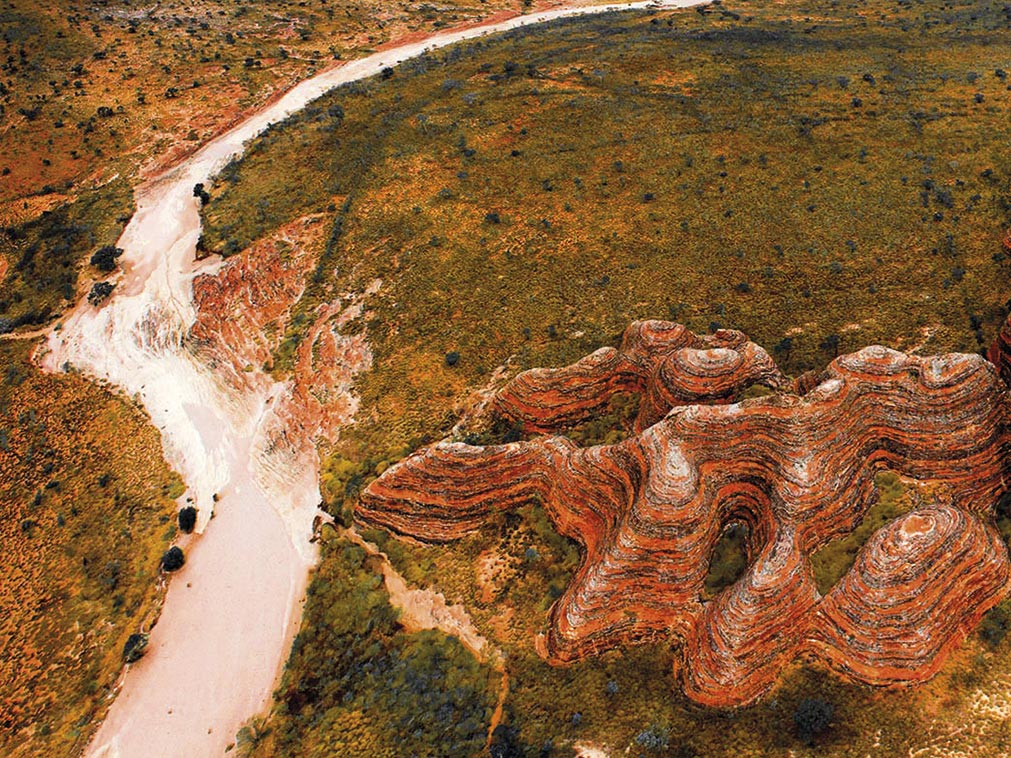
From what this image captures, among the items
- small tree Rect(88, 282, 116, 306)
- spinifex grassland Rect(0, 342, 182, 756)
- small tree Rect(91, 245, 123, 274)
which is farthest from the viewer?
small tree Rect(91, 245, 123, 274)

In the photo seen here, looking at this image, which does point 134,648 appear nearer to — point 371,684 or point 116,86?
point 371,684

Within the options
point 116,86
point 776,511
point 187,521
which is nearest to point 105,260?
point 187,521

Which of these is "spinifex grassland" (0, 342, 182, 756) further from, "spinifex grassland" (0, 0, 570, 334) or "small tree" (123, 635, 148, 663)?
"spinifex grassland" (0, 0, 570, 334)

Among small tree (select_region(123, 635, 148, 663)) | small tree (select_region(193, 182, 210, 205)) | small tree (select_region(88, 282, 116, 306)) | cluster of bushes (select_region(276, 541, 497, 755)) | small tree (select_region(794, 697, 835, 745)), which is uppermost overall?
small tree (select_region(193, 182, 210, 205))

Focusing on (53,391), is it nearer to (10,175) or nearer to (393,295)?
(393,295)

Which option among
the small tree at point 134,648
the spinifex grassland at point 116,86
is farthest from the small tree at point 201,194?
the small tree at point 134,648

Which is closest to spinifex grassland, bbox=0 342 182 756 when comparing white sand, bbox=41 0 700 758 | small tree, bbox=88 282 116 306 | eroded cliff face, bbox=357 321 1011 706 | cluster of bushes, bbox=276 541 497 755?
white sand, bbox=41 0 700 758

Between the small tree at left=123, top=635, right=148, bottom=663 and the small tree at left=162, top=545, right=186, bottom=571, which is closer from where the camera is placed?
the small tree at left=123, top=635, right=148, bottom=663
